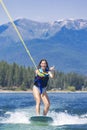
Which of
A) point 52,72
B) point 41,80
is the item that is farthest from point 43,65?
point 41,80

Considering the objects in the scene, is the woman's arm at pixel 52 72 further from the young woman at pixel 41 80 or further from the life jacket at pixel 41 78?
the life jacket at pixel 41 78

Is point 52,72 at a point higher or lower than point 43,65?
lower

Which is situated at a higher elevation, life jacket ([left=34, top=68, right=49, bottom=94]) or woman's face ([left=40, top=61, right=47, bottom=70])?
woman's face ([left=40, top=61, right=47, bottom=70])

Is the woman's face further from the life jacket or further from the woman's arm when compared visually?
the woman's arm

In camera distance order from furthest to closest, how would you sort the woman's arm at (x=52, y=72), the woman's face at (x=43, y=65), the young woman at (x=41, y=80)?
the young woman at (x=41, y=80), the woman's face at (x=43, y=65), the woman's arm at (x=52, y=72)

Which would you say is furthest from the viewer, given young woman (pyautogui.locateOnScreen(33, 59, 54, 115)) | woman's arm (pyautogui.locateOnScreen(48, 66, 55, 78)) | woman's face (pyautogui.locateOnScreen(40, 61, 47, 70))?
young woman (pyautogui.locateOnScreen(33, 59, 54, 115))

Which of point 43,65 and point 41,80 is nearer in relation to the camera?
point 43,65

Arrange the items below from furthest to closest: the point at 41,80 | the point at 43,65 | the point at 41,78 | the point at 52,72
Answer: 1. the point at 41,80
2. the point at 41,78
3. the point at 43,65
4. the point at 52,72

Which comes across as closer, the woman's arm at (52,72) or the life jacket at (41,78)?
the woman's arm at (52,72)

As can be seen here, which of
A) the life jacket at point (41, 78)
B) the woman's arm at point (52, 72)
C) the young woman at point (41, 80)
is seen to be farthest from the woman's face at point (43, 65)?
the woman's arm at point (52, 72)

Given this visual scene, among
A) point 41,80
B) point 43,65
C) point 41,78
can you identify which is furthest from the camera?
point 41,80

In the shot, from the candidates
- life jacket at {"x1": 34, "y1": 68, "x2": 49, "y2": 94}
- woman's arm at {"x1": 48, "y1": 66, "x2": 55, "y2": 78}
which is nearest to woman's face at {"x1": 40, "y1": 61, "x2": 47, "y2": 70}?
life jacket at {"x1": 34, "y1": 68, "x2": 49, "y2": 94}

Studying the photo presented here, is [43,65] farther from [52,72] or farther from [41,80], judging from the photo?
[41,80]

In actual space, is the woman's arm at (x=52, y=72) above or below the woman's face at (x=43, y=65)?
below
